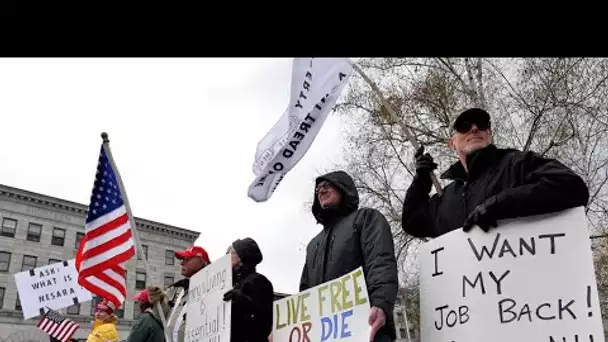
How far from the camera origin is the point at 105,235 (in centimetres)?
515

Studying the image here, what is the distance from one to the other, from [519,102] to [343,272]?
40.8ft

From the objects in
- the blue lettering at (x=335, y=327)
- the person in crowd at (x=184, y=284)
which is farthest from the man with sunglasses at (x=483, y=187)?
the person in crowd at (x=184, y=284)

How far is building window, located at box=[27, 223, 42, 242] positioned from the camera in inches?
1813

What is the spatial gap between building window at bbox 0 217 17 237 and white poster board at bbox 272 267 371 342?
152 feet

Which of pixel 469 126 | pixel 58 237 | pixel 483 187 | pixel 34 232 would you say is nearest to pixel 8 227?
pixel 34 232

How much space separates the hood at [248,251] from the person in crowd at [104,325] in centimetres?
312

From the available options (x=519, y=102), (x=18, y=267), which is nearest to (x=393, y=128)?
(x=519, y=102)

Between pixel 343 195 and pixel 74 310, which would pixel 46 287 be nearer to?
pixel 343 195

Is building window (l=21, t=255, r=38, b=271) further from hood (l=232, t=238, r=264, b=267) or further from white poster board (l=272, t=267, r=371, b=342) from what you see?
white poster board (l=272, t=267, r=371, b=342)

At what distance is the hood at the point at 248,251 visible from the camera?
4320mm

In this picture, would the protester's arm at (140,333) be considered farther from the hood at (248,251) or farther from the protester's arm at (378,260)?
the protester's arm at (378,260)

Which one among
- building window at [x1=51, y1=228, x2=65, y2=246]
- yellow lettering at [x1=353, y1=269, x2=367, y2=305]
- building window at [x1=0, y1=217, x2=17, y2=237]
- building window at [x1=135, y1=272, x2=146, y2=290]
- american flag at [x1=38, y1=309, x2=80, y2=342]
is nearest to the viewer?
yellow lettering at [x1=353, y1=269, x2=367, y2=305]

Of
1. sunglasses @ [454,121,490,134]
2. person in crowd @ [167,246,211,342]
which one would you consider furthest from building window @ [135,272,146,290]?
sunglasses @ [454,121,490,134]
